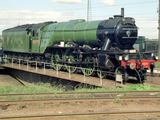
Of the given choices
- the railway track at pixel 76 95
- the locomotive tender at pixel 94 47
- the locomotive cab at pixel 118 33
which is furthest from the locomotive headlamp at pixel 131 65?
the railway track at pixel 76 95

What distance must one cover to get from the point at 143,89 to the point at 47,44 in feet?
32.6

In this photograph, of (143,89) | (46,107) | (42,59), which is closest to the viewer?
(46,107)

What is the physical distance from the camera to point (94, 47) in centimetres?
1630

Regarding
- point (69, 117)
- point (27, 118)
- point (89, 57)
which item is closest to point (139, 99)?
point (69, 117)

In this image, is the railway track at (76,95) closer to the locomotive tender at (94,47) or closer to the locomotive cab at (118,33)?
the locomotive tender at (94,47)

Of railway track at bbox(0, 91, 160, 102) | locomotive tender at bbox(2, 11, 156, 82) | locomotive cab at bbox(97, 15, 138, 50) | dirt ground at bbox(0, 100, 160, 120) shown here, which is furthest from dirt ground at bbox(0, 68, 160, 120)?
locomotive cab at bbox(97, 15, 138, 50)

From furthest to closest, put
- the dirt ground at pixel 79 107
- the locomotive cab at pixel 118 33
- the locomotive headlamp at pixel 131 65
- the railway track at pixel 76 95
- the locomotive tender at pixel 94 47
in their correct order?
the locomotive cab at pixel 118 33 < the locomotive tender at pixel 94 47 < the locomotive headlamp at pixel 131 65 < the railway track at pixel 76 95 < the dirt ground at pixel 79 107

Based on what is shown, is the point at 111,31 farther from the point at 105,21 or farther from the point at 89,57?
the point at 89,57

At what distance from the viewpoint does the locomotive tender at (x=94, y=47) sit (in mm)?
13945

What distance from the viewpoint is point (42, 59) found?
21031 mm

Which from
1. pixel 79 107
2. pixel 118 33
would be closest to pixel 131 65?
pixel 118 33

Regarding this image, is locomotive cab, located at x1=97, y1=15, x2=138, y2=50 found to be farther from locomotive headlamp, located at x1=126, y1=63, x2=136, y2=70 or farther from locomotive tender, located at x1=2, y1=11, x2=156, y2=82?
locomotive headlamp, located at x1=126, y1=63, x2=136, y2=70

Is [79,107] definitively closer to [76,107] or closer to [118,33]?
[76,107]

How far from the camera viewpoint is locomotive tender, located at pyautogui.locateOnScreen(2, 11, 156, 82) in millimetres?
13945
